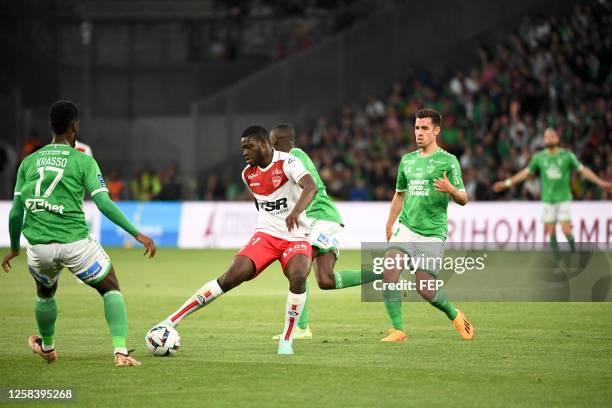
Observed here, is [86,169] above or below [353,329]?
above

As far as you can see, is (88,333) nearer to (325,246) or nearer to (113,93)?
(325,246)

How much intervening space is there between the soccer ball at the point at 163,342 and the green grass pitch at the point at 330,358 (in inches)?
4.8

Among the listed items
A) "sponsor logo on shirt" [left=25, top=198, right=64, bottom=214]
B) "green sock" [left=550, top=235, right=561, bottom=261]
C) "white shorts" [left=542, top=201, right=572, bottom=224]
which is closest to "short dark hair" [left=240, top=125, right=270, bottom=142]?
"sponsor logo on shirt" [left=25, top=198, right=64, bottom=214]

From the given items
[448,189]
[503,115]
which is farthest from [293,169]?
[503,115]

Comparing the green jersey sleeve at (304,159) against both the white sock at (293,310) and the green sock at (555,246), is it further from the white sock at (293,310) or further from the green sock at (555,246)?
the green sock at (555,246)

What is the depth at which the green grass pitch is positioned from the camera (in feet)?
27.7

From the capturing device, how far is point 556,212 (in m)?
21.2

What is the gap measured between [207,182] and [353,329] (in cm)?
2135

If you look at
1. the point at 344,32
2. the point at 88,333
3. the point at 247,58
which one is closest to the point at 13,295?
the point at 88,333

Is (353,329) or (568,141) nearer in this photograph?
(353,329)

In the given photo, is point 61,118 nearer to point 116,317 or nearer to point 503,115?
point 116,317

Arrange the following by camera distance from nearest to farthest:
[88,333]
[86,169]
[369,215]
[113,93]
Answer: [86,169] < [88,333] < [369,215] < [113,93]

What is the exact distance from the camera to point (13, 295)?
1717 centimetres

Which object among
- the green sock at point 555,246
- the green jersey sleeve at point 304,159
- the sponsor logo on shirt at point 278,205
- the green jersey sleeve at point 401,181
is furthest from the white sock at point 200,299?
the green sock at point 555,246
